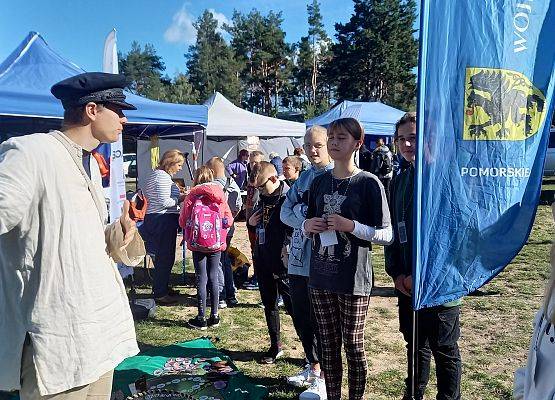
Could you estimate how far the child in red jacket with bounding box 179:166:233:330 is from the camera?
4.59 meters

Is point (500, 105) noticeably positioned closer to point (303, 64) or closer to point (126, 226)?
point (126, 226)

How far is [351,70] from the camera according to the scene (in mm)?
45844

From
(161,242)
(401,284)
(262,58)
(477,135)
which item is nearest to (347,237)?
(401,284)

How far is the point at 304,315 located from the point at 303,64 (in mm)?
51654

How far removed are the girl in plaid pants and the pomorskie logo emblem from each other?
70 centimetres

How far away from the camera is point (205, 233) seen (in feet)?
15.0

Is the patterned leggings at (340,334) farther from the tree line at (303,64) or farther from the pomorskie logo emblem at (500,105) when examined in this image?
the tree line at (303,64)

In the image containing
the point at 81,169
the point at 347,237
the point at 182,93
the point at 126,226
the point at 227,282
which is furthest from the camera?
the point at 182,93

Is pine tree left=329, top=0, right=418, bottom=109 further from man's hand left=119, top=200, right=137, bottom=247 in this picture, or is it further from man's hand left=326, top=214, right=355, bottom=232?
man's hand left=119, top=200, right=137, bottom=247

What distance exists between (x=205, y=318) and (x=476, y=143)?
352 cm

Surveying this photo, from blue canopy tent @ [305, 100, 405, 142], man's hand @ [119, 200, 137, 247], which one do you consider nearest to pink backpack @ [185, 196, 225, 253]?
man's hand @ [119, 200, 137, 247]

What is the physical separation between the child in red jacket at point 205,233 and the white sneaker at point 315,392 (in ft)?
5.54

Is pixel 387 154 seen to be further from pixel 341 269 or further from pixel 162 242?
pixel 341 269

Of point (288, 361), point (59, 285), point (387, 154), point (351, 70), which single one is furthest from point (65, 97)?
point (351, 70)
